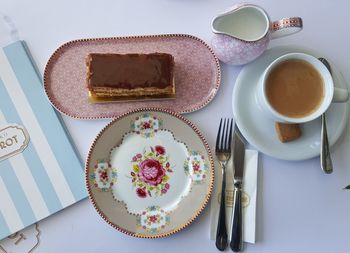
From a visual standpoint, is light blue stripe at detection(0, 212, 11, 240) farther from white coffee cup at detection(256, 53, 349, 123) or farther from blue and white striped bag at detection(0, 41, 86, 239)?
white coffee cup at detection(256, 53, 349, 123)

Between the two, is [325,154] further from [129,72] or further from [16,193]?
[16,193]

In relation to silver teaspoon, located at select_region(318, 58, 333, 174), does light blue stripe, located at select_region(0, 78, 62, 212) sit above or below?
above

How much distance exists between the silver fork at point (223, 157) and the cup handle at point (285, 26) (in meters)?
0.21

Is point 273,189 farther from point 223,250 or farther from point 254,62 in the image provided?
point 254,62

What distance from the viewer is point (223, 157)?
86 cm

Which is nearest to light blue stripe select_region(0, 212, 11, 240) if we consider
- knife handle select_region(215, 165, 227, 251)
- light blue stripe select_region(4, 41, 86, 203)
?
light blue stripe select_region(4, 41, 86, 203)

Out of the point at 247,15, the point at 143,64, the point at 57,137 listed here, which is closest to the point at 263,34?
the point at 247,15

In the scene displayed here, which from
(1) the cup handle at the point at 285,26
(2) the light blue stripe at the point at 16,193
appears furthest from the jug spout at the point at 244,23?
(2) the light blue stripe at the point at 16,193

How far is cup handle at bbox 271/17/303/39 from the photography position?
0.77m

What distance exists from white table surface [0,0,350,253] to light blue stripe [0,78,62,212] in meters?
0.04

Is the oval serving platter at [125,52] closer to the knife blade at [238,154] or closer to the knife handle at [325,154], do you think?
the knife blade at [238,154]

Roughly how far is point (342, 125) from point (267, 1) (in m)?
0.33

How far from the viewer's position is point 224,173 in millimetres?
854

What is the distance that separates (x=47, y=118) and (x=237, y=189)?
0.45 meters
